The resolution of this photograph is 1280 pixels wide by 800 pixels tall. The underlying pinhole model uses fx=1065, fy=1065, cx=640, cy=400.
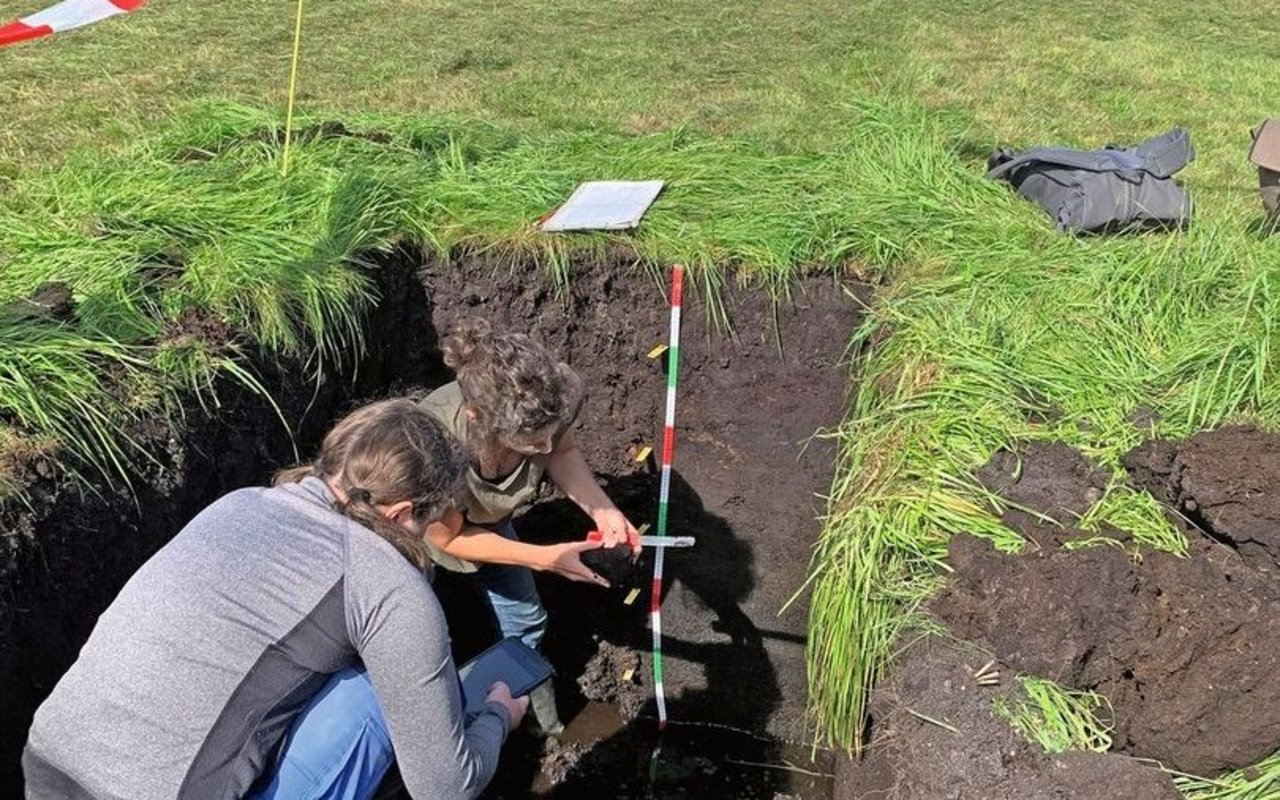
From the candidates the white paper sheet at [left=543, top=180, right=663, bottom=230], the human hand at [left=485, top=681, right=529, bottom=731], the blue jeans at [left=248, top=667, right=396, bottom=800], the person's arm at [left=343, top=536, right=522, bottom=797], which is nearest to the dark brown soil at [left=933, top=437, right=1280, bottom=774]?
the human hand at [left=485, top=681, right=529, bottom=731]

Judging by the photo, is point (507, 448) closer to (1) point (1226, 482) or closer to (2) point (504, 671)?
(2) point (504, 671)

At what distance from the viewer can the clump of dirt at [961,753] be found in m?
2.31

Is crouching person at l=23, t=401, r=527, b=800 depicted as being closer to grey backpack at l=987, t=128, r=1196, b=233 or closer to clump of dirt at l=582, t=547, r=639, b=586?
clump of dirt at l=582, t=547, r=639, b=586

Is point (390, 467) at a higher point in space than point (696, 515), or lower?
higher

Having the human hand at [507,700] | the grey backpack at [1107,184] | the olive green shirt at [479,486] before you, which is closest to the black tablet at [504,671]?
the human hand at [507,700]

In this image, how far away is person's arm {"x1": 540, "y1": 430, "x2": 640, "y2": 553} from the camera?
3.16 m

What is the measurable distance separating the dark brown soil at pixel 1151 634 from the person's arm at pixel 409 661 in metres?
1.34

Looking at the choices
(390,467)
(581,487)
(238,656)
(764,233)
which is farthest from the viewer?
(764,233)

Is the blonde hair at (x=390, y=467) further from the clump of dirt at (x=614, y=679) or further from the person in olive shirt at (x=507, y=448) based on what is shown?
the clump of dirt at (x=614, y=679)

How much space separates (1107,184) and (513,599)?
9.99ft

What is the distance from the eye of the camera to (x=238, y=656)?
1965 millimetres

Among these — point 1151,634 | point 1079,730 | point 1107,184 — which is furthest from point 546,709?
point 1107,184

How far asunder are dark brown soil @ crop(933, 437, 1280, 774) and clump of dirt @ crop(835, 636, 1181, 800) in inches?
4.0

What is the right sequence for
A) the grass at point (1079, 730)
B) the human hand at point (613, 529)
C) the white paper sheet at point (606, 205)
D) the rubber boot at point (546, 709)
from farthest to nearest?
the white paper sheet at point (606, 205), the rubber boot at point (546, 709), the human hand at point (613, 529), the grass at point (1079, 730)
